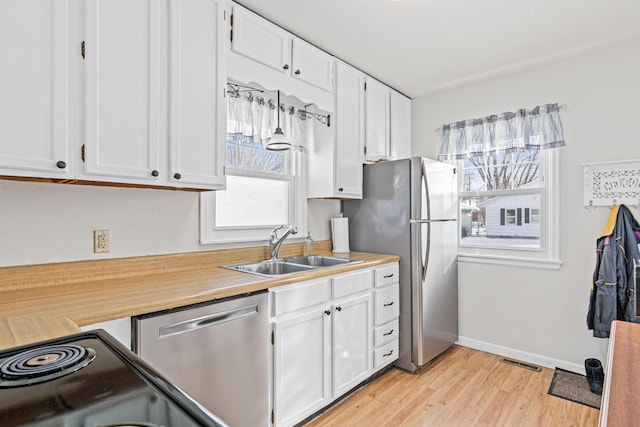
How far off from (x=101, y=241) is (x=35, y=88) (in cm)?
77

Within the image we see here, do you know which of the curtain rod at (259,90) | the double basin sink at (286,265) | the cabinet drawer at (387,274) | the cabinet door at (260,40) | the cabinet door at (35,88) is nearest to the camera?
the cabinet door at (35,88)

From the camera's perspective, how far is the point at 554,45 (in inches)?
102

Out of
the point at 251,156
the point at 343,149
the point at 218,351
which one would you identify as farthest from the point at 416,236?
the point at 218,351

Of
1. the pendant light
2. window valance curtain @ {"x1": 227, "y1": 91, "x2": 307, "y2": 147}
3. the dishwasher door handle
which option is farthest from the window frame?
the dishwasher door handle

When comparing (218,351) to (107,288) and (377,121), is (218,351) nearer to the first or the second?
(107,288)

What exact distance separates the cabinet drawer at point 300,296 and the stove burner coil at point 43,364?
1050 millimetres

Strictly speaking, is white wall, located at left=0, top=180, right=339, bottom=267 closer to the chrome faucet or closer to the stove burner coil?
the chrome faucet

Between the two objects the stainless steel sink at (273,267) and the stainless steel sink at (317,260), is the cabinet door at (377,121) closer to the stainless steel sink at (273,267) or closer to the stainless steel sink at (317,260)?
the stainless steel sink at (317,260)

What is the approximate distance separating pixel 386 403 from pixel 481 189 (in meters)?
2.06

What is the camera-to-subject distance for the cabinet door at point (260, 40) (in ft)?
6.77

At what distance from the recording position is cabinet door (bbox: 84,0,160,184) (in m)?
1.48

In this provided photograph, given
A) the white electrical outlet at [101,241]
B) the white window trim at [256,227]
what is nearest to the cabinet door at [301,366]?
the white window trim at [256,227]

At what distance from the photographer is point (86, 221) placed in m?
1.75

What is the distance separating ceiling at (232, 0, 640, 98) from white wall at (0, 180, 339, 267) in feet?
4.35
